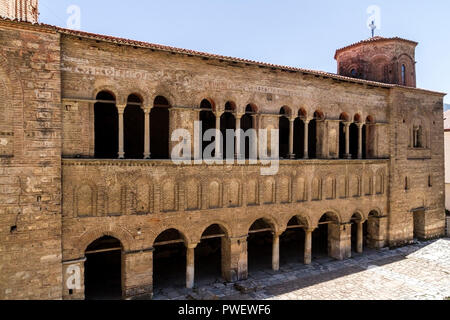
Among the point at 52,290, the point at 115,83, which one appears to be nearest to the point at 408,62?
the point at 115,83

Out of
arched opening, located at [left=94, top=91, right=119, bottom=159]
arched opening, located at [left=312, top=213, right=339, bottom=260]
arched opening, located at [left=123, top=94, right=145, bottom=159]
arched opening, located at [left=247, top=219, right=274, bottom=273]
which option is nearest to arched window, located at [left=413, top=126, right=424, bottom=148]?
arched opening, located at [left=312, top=213, right=339, bottom=260]

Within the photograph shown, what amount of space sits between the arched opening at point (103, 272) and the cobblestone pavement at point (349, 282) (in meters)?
1.97

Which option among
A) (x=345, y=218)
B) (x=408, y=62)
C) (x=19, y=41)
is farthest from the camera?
(x=408, y=62)

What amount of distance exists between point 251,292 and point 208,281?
1.84 metres

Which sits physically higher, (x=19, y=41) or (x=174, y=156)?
(x=19, y=41)

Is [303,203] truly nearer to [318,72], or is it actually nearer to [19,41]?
[318,72]

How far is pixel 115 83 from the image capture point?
11.0 meters

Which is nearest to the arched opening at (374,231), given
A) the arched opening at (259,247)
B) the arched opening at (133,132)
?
the arched opening at (259,247)

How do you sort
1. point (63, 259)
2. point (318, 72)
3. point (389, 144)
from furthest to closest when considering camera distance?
point (389, 144) → point (318, 72) → point (63, 259)

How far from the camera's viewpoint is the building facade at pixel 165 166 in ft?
31.3

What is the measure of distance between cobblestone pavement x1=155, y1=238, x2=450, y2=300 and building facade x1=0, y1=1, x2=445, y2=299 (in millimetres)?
731

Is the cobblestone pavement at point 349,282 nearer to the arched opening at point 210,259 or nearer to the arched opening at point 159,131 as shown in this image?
the arched opening at point 210,259

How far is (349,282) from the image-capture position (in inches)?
528

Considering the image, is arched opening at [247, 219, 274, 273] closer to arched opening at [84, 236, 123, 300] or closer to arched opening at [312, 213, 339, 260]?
arched opening at [312, 213, 339, 260]
